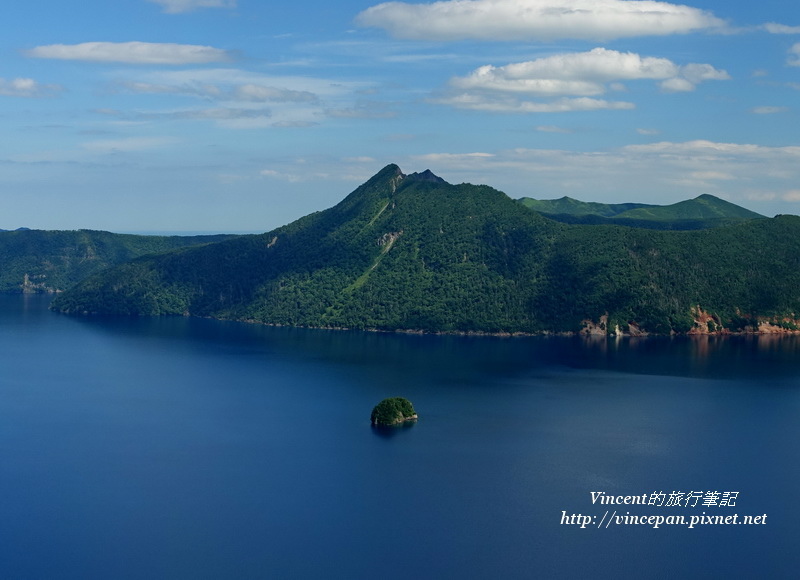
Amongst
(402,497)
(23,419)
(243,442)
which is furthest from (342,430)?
(23,419)

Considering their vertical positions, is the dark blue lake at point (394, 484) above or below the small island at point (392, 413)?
below

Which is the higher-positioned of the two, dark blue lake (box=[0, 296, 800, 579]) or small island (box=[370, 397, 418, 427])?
small island (box=[370, 397, 418, 427])

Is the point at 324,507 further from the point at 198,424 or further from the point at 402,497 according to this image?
the point at 198,424

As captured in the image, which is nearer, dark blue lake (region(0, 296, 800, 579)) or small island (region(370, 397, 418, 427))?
dark blue lake (region(0, 296, 800, 579))

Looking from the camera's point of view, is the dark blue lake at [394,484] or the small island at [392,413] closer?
the dark blue lake at [394,484]
